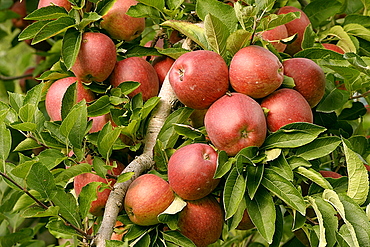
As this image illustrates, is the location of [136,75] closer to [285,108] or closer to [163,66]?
[163,66]

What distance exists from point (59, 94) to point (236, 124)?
0.43 meters

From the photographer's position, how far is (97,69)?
1034 mm

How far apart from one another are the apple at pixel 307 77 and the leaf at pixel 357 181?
14 cm

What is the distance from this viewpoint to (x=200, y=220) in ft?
3.06

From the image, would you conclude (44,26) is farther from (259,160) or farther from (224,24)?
(259,160)

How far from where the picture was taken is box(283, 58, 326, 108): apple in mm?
983

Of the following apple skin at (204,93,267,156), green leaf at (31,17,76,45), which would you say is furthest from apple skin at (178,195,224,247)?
green leaf at (31,17,76,45)

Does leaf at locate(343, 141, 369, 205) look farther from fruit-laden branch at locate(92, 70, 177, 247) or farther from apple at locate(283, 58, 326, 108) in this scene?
Result: fruit-laden branch at locate(92, 70, 177, 247)

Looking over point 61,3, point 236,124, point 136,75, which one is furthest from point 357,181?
point 61,3

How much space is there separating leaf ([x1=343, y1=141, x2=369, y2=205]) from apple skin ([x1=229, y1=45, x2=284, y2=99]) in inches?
7.5

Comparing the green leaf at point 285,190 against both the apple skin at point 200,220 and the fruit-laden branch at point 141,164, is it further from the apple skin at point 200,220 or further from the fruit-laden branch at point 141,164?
the fruit-laden branch at point 141,164

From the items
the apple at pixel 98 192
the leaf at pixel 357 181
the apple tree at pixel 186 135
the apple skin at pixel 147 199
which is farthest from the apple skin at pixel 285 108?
the apple at pixel 98 192

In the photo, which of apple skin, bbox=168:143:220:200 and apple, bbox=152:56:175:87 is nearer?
apple skin, bbox=168:143:220:200

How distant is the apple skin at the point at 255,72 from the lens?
0.91 meters
